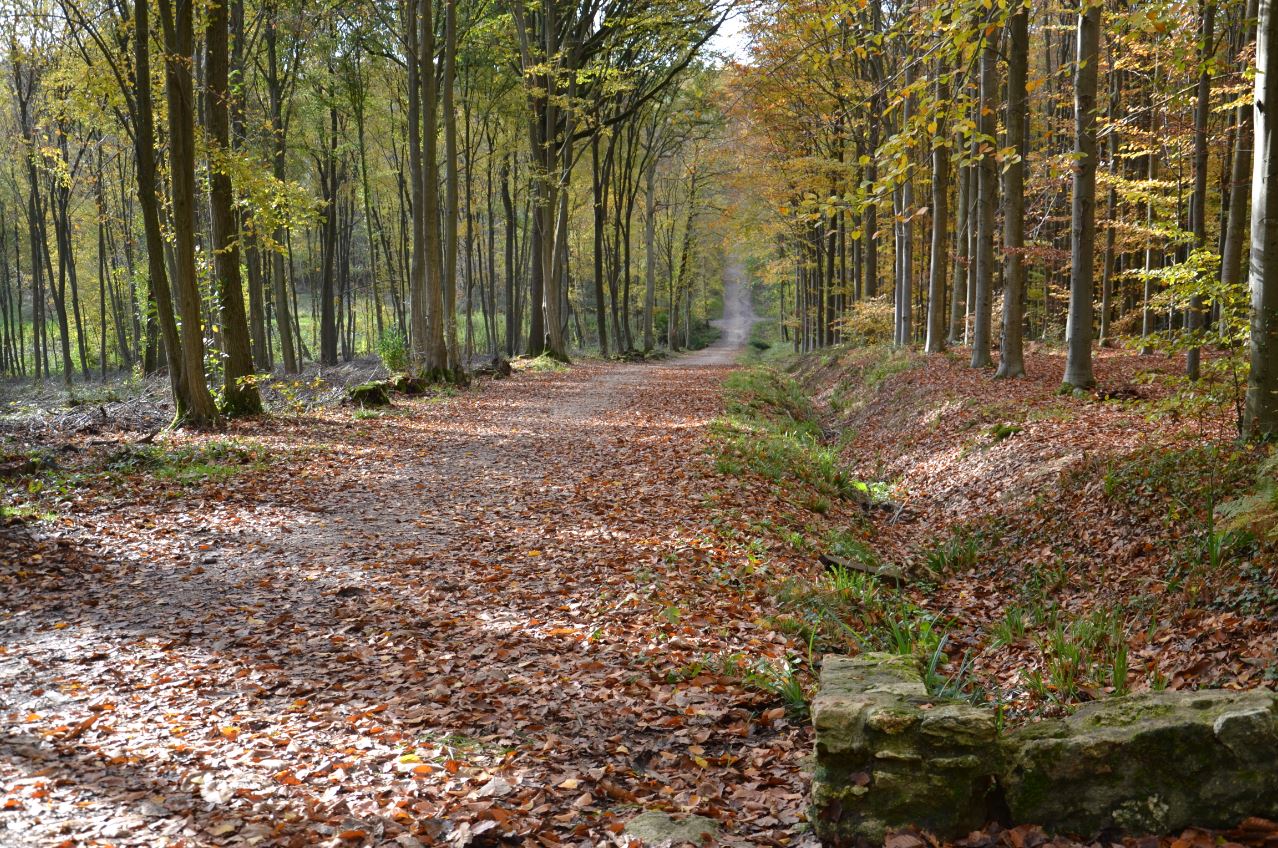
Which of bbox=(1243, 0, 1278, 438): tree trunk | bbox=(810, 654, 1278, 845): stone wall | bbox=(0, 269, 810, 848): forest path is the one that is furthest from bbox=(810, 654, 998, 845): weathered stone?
bbox=(1243, 0, 1278, 438): tree trunk

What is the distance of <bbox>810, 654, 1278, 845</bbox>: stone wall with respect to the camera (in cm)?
309

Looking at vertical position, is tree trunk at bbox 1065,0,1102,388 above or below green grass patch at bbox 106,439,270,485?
above

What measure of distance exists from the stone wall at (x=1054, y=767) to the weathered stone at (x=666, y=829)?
479 millimetres

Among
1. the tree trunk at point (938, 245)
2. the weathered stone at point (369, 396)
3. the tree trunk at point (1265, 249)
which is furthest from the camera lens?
the tree trunk at point (938, 245)

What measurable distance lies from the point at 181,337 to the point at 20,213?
113ft

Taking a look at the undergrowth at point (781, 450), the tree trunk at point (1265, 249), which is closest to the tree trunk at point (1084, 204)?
the undergrowth at point (781, 450)

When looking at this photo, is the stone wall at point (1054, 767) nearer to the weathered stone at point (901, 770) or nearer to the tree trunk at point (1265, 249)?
the weathered stone at point (901, 770)

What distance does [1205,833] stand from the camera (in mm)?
3057

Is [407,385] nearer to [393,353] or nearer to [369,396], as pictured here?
[369,396]

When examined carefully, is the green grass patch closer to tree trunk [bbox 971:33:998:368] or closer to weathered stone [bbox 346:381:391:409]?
weathered stone [bbox 346:381:391:409]

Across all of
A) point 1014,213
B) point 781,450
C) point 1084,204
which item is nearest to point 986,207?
point 1014,213

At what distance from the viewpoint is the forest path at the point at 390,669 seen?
11.3ft

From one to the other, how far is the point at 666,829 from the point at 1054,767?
162 centimetres

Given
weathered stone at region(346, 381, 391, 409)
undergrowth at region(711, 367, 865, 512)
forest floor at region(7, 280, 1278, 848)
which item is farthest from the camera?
weathered stone at region(346, 381, 391, 409)
